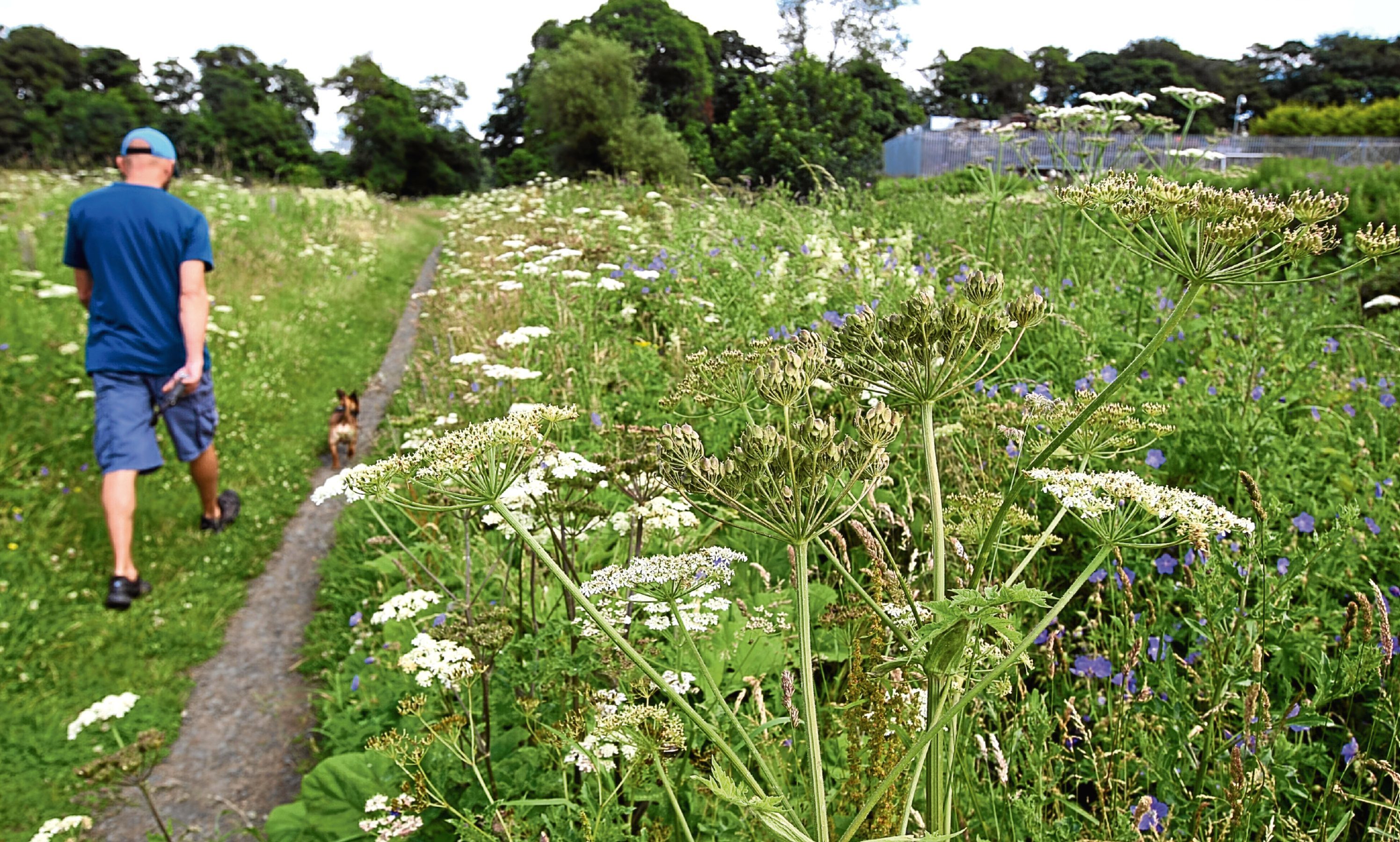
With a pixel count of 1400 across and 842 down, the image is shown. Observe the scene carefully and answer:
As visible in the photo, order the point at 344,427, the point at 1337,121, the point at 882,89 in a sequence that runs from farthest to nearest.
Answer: the point at 882,89 < the point at 1337,121 < the point at 344,427

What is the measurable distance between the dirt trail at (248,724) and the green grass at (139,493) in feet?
0.43

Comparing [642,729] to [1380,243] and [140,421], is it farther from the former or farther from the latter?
[140,421]

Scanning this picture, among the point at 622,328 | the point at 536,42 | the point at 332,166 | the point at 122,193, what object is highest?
the point at 536,42

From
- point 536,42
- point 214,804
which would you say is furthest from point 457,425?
point 536,42

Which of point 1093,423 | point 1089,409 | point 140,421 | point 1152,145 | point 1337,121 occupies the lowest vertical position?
point 140,421

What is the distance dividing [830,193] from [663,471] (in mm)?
8145

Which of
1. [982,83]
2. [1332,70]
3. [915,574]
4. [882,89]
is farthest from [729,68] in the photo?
[1332,70]

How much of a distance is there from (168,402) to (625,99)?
25.1m

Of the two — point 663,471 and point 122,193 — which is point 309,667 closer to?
point 122,193

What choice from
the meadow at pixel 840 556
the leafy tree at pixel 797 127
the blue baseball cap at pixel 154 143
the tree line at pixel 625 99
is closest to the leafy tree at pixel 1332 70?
the tree line at pixel 625 99

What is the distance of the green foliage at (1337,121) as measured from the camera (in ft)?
112

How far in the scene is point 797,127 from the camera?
16.8 metres

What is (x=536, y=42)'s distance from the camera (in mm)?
57844

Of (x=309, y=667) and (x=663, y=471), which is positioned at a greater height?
(x=663, y=471)
